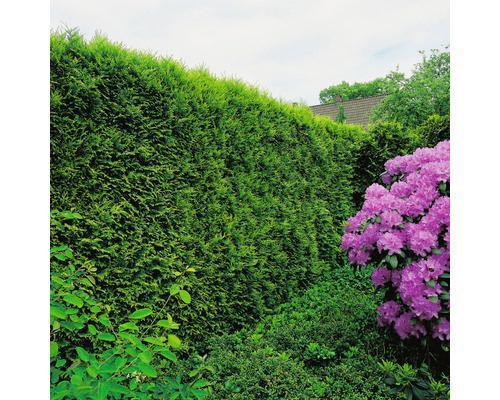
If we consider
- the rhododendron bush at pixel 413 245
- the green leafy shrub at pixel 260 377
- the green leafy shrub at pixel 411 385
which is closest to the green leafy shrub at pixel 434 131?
the rhododendron bush at pixel 413 245

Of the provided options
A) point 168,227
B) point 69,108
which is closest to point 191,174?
point 168,227

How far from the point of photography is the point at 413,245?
138 inches

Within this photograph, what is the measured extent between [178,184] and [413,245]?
227cm

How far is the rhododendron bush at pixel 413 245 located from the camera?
3.44 metres

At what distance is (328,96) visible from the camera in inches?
2229

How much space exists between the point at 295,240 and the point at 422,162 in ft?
7.92

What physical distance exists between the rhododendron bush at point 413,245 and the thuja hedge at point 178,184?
150 centimetres

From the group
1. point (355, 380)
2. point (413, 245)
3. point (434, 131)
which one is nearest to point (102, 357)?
point (355, 380)

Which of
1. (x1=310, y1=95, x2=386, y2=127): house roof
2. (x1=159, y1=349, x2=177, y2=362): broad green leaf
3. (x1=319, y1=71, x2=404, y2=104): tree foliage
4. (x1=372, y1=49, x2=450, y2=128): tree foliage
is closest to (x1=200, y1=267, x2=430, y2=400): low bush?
(x1=159, y1=349, x2=177, y2=362): broad green leaf

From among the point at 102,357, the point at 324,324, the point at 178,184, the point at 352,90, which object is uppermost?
the point at 352,90

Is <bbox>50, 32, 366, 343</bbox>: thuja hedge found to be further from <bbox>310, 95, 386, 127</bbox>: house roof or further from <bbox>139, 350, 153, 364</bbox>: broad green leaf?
<bbox>310, 95, 386, 127</bbox>: house roof

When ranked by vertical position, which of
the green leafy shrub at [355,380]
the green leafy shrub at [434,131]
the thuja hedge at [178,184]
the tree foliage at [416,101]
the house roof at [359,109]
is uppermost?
the house roof at [359,109]

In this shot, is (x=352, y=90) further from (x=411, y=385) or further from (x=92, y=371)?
(x=92, y=371)

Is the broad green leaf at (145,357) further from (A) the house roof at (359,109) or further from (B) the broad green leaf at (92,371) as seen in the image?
(A) the house roof at (359,109)
